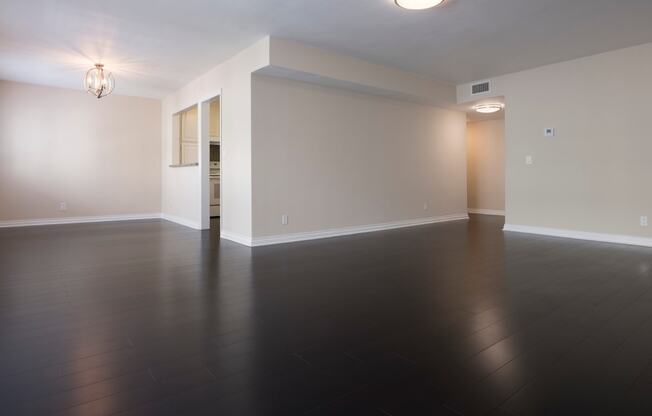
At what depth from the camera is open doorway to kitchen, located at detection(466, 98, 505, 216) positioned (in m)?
8.14

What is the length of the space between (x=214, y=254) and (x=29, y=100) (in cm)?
502

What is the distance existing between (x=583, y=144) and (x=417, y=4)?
338 cm

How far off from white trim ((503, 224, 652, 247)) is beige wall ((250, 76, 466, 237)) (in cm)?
156

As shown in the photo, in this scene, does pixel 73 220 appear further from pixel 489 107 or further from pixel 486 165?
pixel 486 165

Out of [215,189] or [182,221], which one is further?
[215,189]

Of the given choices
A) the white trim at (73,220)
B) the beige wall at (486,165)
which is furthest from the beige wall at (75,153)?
the beige wall at (486,165)

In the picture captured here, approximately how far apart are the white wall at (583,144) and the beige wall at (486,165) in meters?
2.35

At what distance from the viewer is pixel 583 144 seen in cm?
513

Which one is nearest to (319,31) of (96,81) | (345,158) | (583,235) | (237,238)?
(345,158)

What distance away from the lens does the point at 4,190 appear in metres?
6.27

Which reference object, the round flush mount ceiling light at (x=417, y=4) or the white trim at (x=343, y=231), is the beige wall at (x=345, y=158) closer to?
the white trim at (x=343, y=231)

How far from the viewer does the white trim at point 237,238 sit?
4709 mm

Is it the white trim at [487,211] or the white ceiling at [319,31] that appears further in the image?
the white trim at [487,211]

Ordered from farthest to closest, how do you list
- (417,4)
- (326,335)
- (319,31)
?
(319,31), (417,4), (326,335)
